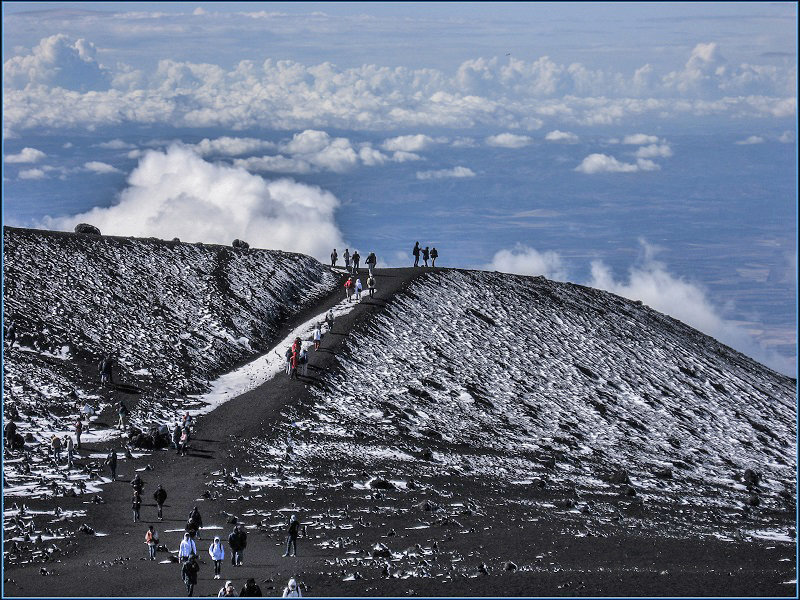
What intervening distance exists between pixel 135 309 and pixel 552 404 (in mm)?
28054

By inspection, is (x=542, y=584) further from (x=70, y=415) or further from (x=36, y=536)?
(x=70, y=415)

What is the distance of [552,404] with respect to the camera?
65.8 m

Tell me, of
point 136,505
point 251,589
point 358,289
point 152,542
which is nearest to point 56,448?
point 136,505

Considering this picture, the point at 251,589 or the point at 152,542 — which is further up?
the point at 152,542

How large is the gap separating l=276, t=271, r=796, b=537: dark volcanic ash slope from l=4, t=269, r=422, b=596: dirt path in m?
3.02

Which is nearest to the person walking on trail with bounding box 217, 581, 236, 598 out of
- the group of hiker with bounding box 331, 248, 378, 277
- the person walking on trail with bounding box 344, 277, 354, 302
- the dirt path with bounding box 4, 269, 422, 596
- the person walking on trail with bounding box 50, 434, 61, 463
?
the dirt path with bounding box 4, 269, 422, 596

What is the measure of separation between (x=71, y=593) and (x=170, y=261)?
4641cm

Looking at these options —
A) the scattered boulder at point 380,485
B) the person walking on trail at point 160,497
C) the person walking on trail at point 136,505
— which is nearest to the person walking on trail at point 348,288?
the scattered boulder at point 380,485

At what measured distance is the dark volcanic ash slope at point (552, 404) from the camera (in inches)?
2045

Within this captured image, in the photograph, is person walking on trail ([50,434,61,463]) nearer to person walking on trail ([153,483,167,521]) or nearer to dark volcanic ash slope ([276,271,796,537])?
person walking on trail ([153,483,167,521])

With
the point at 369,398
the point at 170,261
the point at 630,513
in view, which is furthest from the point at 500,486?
the point at 170,261

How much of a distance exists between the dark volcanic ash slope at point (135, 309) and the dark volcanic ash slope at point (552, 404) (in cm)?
818

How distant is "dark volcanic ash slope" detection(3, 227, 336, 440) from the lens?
182ft

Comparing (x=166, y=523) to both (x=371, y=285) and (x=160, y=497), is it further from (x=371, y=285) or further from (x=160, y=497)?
(x=371, y=285)
